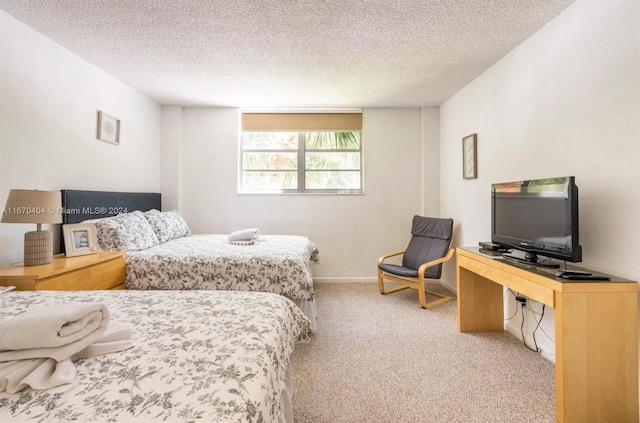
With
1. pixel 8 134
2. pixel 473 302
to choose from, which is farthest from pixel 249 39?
pixel 473 302

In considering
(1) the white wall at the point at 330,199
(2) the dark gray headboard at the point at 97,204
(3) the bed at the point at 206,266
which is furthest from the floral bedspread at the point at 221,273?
(1) the white wall at the point at 330,199

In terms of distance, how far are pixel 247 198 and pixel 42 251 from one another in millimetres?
2550

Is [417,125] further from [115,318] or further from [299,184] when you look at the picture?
[115,318]

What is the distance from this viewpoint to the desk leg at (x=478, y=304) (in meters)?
2.79

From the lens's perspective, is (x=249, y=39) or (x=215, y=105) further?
(x=215, y=105)

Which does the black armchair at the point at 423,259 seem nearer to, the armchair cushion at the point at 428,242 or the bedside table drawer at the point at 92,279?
the armchair cushion at the point at 428,242

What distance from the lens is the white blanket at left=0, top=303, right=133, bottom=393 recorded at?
0.81 m

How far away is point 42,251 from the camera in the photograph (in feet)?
7.06

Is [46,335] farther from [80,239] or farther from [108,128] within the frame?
[108,128]

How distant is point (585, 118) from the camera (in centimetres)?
199

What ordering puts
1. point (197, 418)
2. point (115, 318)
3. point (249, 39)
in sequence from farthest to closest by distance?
1. point (249, 39)
2. point (115, 318)
3. point (197, 418)

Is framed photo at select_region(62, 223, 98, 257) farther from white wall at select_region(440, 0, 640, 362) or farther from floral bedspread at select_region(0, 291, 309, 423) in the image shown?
white wall at select_region(440, 0, 640, 362)

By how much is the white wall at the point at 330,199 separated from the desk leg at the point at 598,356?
9.57 ft

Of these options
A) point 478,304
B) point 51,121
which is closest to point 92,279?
point 51,121
